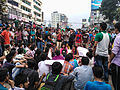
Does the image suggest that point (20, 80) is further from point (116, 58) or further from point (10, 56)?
point (116, 58)

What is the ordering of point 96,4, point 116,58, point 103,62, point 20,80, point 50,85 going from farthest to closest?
point 96,4 < point 103,62 < point 116,58 < point 20,80 < point 50,85

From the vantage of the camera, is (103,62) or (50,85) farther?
(103,62)

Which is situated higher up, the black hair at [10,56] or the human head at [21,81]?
the black hair at [10,56]

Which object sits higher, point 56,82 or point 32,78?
point 56,82

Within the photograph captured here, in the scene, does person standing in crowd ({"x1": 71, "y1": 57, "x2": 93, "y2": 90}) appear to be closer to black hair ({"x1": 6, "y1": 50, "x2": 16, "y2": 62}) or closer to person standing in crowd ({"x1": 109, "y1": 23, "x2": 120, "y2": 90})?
person standing in crowd ({"x1": 109, "y1": 23, "x2": 120, "y2": 90})

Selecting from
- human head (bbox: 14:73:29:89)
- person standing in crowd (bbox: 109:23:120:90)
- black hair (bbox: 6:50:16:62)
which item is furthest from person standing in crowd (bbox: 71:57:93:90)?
black hair (bbox: 6:50:16:62)

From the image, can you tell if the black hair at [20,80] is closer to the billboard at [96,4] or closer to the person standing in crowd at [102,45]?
the person standing in crowd at [102,45]

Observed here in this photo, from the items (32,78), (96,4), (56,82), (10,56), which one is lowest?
(32,78)

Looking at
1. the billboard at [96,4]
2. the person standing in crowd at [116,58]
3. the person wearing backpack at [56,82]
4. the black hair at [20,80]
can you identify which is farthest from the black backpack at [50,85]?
the billboard at [96,4]

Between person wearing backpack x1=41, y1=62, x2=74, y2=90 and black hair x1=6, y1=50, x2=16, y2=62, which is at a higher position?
black hair x1=6, y1=50, x2=16, y2=62

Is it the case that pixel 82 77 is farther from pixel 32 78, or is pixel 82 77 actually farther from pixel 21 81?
pixel 21 81

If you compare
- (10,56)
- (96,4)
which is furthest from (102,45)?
(96,4)

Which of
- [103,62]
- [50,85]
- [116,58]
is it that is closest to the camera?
[50,85]

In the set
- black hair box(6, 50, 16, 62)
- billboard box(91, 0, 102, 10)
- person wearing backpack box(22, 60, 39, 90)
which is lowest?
person wearing backpack box(22, 60, 39, 90)
